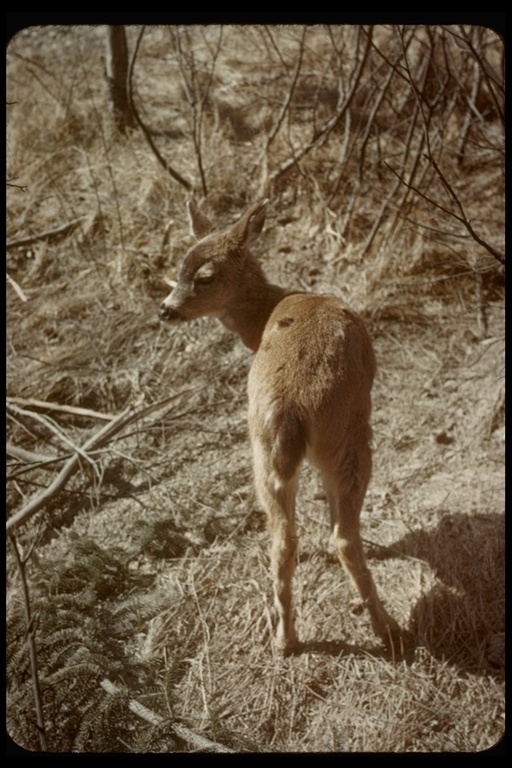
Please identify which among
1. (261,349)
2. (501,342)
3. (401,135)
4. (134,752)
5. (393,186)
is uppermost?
(401,135)

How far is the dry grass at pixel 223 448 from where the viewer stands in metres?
3.45

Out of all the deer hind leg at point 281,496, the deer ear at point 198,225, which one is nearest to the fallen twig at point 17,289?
the deer ear at point 198,225

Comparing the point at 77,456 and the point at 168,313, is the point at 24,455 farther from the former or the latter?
the point at 168,313

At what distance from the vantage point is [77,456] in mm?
4758

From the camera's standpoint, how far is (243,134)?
7098 millimetres

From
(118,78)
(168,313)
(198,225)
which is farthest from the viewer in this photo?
(118,78)

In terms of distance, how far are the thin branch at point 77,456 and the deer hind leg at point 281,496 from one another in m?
1.72

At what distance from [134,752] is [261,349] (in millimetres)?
2169

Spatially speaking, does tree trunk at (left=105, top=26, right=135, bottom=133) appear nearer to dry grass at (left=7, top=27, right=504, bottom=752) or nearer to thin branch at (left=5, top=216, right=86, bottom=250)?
dry grass at (left=7, top=27, right=504, bottom=752)

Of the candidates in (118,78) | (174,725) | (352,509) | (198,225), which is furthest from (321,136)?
(174,725)

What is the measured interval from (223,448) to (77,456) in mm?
1107

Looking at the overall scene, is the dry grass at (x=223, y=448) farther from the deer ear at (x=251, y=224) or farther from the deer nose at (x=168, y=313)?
the deer ear at (x=251, y=224)

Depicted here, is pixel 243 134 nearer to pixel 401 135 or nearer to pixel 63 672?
pixel 401 135

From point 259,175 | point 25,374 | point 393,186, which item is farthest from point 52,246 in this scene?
point 393,186
